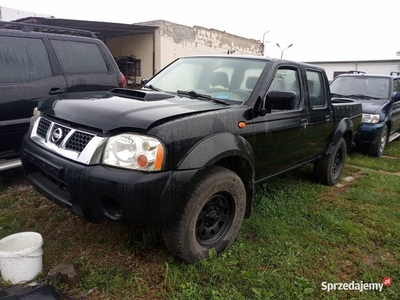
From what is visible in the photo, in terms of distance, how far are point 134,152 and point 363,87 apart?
276 inches

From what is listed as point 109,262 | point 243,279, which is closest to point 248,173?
point 243,279

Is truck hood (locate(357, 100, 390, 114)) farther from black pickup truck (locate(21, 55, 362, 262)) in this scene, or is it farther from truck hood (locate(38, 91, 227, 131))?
truck hood (locate(38, 91, 227, 131))

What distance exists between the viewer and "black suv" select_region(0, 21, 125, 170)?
12.5 feet

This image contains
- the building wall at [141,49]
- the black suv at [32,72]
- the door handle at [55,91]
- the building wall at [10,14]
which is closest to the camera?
the black suv at [32,72]

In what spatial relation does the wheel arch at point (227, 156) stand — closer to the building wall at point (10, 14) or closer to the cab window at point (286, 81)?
the cab window at point (286, 81)

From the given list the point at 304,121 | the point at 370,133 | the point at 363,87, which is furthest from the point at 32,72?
the point at 363,87

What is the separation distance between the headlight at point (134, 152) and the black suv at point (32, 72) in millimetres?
2171

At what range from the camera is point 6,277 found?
224 centimetres

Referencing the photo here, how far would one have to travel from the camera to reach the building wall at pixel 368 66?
1123 inches

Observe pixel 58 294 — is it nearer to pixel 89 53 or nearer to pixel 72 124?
pixel 72 124

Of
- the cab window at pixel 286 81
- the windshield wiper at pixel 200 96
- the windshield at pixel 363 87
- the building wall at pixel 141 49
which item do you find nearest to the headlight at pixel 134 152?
the windshield wiper at pixel 200 96

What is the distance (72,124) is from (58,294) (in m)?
1.21

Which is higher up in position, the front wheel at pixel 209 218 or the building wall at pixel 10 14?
the building wall at pixel 10 14

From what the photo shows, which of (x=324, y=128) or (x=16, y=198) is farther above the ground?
(x=324, y=128)
